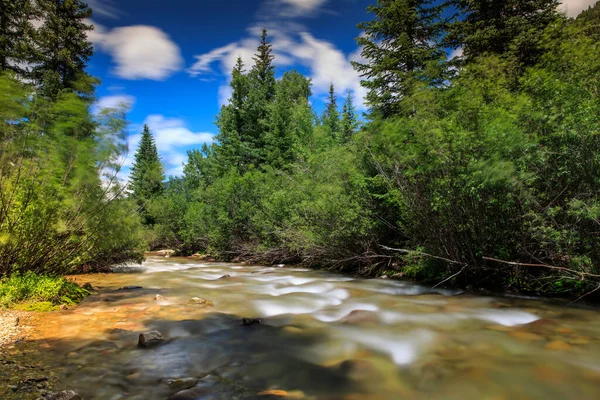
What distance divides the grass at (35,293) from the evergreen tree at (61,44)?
19312mm

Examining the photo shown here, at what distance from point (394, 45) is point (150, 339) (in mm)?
19269

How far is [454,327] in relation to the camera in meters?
5.80

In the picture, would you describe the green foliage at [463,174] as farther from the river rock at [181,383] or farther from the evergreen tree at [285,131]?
the evergreen tree at [285,131]

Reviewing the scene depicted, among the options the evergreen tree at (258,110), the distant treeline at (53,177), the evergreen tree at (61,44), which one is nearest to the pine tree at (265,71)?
the evergreen tree at (258,110)

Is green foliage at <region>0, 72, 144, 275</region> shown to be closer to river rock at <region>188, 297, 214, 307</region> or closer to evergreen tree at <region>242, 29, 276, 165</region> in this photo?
river rock at <region>188, 297, 214, 307</region>

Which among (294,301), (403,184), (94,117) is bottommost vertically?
(294,301)

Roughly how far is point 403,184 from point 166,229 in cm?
2506

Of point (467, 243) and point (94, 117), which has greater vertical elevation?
point (94, 117)

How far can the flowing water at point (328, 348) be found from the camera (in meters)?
3.60

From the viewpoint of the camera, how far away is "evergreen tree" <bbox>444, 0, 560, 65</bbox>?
55.4ft

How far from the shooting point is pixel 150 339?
4719 mm

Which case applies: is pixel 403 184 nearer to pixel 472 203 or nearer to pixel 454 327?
pixel 472 203

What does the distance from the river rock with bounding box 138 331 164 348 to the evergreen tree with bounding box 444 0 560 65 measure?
1854 centimetres

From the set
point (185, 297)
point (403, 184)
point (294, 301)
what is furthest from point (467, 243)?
point (185, 297)
